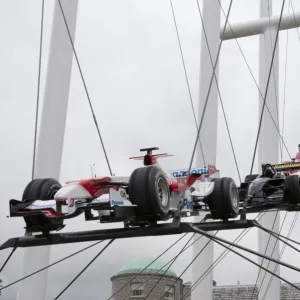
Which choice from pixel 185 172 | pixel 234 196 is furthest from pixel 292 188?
pixel 185 172

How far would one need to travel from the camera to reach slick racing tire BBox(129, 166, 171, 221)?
24.7 ft

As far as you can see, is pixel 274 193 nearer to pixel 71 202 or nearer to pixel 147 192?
pixel 147 192

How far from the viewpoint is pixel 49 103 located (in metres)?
12.9

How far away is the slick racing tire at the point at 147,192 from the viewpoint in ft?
24.7

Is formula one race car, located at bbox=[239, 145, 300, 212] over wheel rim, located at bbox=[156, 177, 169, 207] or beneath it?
over

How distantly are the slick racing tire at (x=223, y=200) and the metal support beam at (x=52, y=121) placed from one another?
3976 mm

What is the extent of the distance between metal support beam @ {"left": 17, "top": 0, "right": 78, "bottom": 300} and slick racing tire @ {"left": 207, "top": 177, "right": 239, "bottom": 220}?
3.98 m

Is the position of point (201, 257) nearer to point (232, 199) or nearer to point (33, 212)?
point (232, 199)

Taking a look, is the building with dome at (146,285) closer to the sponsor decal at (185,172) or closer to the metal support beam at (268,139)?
the metal support beam at (268,139)

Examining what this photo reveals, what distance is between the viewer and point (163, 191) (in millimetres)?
7906

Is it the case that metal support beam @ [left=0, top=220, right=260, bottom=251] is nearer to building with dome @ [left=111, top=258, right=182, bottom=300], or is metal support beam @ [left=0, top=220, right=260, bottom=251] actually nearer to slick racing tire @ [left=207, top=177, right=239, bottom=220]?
slick racing tire @ [left=207, top=177, right=239, bottom=220]

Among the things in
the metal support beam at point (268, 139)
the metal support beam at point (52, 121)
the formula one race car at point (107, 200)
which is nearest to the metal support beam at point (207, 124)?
the metal support beam at point (268, 139)

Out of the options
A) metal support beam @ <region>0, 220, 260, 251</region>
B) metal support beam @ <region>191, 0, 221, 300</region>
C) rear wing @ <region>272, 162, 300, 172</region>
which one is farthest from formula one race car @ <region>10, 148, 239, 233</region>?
metal support beam @ <region>191, 0, 221, 300</region>

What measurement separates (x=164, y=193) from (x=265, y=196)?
4509 mm
